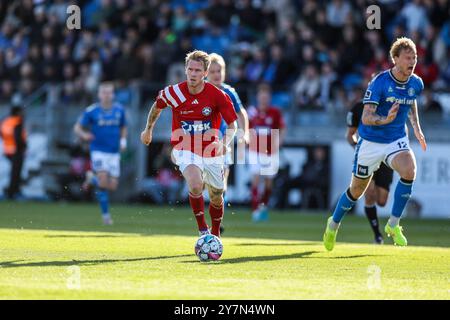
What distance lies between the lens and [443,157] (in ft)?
73.7

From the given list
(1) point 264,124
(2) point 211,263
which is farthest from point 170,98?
(1) point 264,124

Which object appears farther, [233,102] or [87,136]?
[87,136]

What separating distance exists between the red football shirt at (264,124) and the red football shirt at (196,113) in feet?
26.7

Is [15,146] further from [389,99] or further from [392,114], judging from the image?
[392,114]

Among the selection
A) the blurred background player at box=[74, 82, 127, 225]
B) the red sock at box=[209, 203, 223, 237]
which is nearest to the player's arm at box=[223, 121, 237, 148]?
the red sock at box=[209, 203, 223, 237]

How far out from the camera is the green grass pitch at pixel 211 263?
920 cm

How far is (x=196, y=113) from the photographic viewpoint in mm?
12578

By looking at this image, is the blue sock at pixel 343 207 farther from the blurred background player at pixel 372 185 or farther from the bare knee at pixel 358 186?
the blurred background player at pixel 372 185

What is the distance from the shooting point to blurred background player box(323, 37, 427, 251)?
12961 millimetres

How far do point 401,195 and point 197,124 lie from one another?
269 cm

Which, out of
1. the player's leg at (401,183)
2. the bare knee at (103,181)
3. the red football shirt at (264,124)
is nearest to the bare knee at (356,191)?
the player's leg at (401,183)

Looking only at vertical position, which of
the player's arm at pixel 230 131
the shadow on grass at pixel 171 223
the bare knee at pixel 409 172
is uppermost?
the player's arm at pixel 230 131

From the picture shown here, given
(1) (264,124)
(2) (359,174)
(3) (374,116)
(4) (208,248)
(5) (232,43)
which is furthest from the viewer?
(5) (232,43)
